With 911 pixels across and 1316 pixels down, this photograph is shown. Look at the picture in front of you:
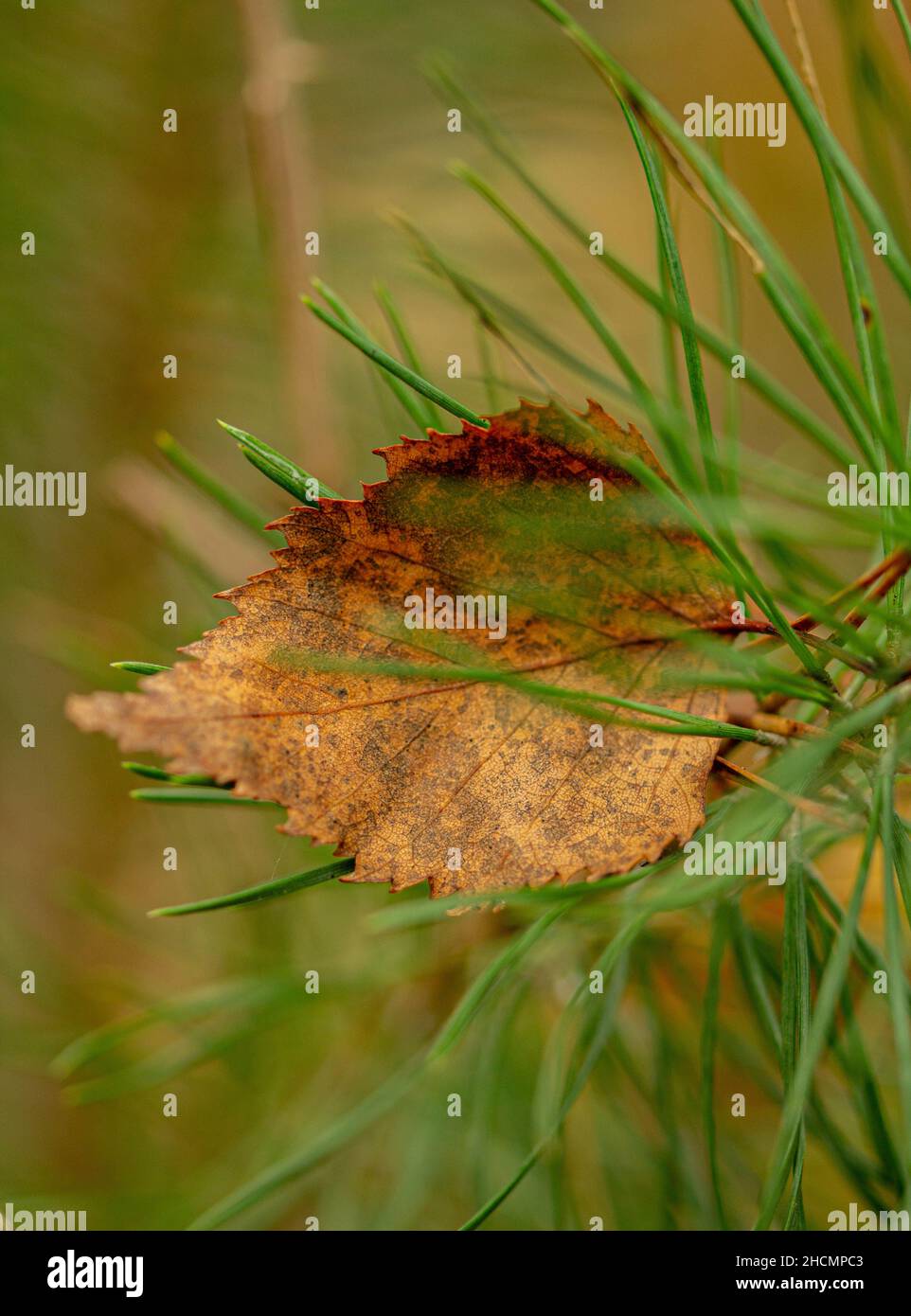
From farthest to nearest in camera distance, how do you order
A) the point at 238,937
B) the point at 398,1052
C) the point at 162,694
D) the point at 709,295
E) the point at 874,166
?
1. the point at 709,295
2. the point at 238,937
3. the point at 398,1052
4. the point at 874,166
5. the point at 162,694

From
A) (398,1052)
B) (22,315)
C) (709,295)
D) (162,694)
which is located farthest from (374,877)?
(709,295)

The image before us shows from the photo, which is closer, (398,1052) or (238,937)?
(398,1052)

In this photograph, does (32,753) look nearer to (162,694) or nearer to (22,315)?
(22,315)

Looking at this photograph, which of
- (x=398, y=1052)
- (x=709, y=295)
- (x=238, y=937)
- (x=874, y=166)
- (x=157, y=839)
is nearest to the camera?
(x=874, y=166)

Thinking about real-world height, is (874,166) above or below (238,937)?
above

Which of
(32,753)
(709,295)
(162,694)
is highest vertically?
(709,295)

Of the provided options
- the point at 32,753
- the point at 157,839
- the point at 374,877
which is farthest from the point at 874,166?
the point at 32,753
